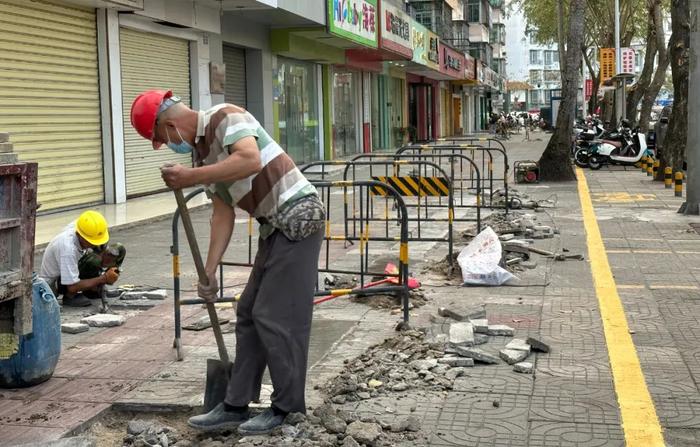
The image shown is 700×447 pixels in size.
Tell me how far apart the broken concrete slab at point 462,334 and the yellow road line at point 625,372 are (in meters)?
0.89

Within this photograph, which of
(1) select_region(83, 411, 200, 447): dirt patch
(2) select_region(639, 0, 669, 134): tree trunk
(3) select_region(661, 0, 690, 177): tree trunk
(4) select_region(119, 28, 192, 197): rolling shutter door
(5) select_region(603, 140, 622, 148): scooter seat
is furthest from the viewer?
(2) select_region(639, 0, 669, 134): tree trunk

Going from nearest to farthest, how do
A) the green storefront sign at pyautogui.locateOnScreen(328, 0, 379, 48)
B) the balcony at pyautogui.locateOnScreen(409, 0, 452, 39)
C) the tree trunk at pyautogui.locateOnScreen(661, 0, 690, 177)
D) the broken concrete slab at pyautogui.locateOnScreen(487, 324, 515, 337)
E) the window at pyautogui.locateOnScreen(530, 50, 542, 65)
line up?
1. the broken concrete slab at pyautogui.locateOnScreen(487, 324, 515, 337)
2. the tree trunk at pyautogui.locateOnScreen(661, 0, 690, 177)
3. the green storefront sign at pyautogui.locateOnScreen(328, 0, 379, 48)
4. the balcony at pyautogui.locateOnScreen(409, 0, 452, 39)
5. the window at pyautogui.locateOnScreen(530, 50, 542, 65)

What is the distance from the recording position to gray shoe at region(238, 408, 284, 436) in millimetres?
4285

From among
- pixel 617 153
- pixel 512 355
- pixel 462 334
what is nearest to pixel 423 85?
pixel 617 153

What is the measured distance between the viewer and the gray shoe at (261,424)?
429 cm

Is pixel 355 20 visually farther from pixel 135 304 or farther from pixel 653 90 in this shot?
pixel 135 304

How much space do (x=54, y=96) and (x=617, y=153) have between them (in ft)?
50.0

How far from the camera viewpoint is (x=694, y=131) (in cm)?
1341

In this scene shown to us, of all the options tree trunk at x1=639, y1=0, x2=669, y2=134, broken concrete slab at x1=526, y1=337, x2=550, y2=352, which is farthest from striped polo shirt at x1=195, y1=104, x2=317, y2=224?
tree trunk at x1=639, y1=0, x2=669, y2=134

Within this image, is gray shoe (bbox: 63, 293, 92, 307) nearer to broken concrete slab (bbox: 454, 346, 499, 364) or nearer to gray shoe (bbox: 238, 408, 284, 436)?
broken concrete slab (bbox: 454, 346, 499, 364)

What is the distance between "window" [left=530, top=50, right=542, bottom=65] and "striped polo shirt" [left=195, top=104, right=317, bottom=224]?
4515 inches

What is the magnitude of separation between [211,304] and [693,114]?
10.8m

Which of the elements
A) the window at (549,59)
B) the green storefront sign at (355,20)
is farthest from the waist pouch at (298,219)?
the window at (549,59)

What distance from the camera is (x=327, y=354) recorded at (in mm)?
5844
